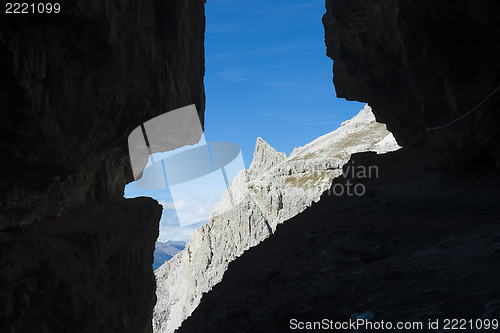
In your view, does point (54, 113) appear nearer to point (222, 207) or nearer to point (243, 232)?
point (243, 232)

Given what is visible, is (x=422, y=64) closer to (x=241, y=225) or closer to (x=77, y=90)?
(x=77, y=90)

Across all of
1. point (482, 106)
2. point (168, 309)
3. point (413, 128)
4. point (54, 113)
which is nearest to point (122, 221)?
point (54, 113)

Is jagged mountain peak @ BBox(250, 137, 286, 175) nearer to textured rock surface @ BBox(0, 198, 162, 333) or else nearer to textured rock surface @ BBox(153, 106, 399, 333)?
textured rock surface @ BBox(153, 106, 399, 333)

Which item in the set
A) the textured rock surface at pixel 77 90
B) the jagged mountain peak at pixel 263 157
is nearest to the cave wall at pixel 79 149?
the textured rock surface at pixel 77 90

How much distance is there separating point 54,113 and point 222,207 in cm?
13950

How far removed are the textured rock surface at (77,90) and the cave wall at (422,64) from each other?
12.9 m

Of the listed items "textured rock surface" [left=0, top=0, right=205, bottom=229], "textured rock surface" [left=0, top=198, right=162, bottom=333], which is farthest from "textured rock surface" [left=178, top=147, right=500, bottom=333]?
"textured rock surface" [left=0, top=0, right=205, bottom=229]

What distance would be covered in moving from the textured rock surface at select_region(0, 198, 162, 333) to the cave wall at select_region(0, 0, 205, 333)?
41 millimetres

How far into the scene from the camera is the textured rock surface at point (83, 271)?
9.79m

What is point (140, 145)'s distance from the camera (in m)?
20.1

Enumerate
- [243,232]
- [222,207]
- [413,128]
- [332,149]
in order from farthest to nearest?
[222,207]
[332,149]
[243,232]
[413,128]

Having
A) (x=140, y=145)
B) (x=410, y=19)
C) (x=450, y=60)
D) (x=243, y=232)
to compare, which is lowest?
(x=243, y=232)

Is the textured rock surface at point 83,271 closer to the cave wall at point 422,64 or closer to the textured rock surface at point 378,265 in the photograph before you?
the textured rock surface at point 378,265

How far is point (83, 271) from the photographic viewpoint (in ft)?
41.4
